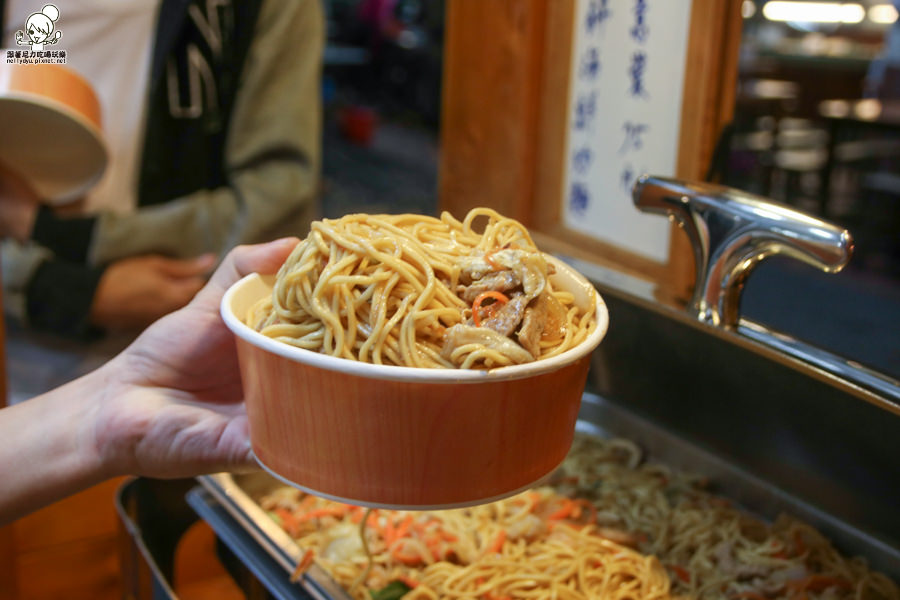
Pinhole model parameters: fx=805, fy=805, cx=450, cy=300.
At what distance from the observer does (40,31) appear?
6.63 feet

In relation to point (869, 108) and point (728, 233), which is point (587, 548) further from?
point (869, 108)

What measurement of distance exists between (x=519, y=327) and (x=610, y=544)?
62cm

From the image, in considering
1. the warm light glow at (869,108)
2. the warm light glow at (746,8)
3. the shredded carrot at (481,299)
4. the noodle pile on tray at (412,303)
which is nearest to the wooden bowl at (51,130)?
the noodle pile on tray at (412,303)

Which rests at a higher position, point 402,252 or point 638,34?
point 638,34

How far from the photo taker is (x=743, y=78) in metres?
9.02

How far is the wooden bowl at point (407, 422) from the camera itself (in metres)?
0.77

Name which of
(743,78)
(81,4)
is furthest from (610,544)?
(743,78)

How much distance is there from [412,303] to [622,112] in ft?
5.15

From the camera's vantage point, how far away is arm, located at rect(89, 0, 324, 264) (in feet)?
7.88

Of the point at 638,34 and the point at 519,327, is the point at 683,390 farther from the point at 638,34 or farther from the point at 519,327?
the point at 638,34

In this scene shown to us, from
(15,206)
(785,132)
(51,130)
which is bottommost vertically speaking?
(785,132)

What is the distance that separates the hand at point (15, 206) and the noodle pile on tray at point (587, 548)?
1246 mm

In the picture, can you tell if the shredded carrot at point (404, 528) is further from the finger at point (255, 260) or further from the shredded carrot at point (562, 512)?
the finger at point (255, 260)

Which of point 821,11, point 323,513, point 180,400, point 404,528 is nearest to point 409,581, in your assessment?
point 404,528
